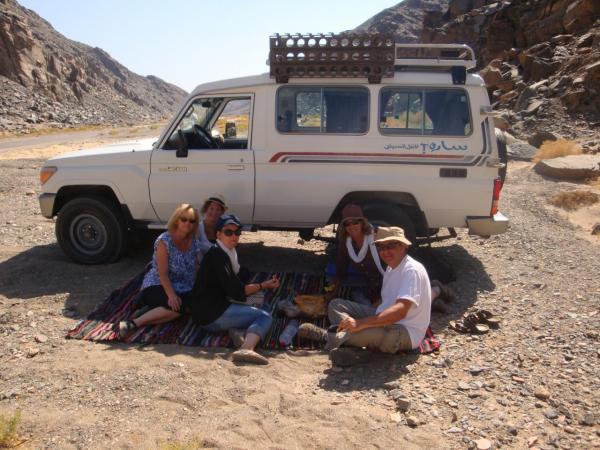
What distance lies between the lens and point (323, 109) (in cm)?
612

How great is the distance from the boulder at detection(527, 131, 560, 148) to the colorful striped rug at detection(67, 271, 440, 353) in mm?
13981

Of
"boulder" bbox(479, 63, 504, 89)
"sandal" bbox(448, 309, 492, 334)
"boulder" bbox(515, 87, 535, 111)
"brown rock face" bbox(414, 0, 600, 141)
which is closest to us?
"sandal" bbox(448, 309, 492, 334)

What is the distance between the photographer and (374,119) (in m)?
6.05

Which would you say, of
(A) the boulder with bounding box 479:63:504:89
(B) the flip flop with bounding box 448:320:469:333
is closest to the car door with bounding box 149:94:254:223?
(B) the flip flop with bounding box 448:320:469:333

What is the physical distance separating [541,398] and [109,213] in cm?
504

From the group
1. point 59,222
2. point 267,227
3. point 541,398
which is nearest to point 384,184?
point 267,227

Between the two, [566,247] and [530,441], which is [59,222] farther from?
[566,247]

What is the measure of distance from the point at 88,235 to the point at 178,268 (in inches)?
85.2

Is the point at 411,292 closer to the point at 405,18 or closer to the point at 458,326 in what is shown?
the point at 458,326

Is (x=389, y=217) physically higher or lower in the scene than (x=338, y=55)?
lower

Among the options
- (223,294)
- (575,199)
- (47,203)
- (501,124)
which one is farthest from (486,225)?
(501,124)

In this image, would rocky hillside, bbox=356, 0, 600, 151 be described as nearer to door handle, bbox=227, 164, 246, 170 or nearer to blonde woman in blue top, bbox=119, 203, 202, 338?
door handle, bbox=227, 164, 246, 170

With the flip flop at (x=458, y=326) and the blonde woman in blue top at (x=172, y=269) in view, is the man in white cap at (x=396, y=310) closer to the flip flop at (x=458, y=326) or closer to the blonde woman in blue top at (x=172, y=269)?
the flip flop at (x=458, y=326)

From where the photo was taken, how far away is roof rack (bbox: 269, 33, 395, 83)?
5.86 m
